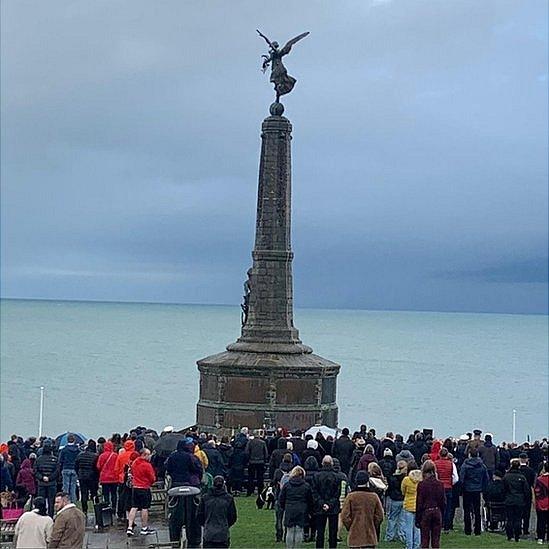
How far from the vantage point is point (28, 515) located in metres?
13.9

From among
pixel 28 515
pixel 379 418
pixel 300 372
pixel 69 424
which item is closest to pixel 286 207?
pixel 300 372

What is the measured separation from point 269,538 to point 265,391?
1053 cm

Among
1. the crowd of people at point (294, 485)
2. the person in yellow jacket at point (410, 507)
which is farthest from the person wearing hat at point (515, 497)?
the person in yellow jacket at point (410, 507)

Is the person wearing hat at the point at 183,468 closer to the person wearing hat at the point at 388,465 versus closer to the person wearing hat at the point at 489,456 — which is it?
the person wearing hat at the point at 388,465

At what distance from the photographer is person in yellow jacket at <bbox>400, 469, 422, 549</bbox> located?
1692 cm

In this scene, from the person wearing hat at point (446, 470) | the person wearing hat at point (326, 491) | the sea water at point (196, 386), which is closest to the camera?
the person wearing hat at point (326, 491)

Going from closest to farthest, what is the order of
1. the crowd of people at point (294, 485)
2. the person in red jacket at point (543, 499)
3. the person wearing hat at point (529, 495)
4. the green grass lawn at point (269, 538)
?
the crowd of people at point (294, 485), the person in red jacket at point (543, 499), the green grass lawn at point (269, 538), the person wearing hat at point (529, 495)

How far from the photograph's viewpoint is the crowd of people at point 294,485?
50.6ft

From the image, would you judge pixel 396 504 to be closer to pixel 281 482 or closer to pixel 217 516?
pixel 281 482

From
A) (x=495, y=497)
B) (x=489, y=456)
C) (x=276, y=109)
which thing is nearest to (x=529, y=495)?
(x=495, y=497)

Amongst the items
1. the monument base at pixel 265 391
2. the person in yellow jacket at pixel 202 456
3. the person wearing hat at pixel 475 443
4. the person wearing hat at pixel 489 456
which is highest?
the monument base at pixel 265 391

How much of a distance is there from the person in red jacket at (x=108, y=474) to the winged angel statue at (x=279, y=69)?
1357 cm

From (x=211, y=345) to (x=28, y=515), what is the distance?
131048mm

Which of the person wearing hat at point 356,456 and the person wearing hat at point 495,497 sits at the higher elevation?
the person wearing hat at point 356,456
